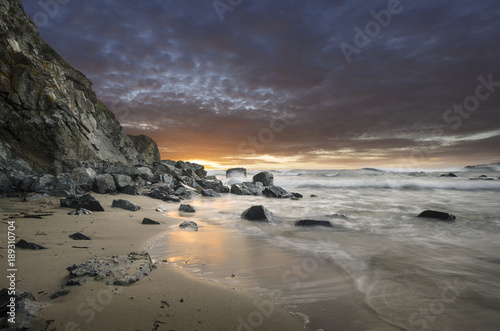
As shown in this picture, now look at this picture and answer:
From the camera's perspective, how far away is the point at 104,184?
9273 mm

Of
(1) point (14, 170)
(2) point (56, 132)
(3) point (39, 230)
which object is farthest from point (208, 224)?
(2) point (56, 132)

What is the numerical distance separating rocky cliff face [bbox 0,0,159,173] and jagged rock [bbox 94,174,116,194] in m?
3.02

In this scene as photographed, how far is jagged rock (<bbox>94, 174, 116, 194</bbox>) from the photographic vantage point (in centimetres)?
916

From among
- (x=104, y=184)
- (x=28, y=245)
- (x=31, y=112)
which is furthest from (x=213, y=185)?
(x=28, y=245)

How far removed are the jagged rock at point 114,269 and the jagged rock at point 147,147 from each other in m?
27.4

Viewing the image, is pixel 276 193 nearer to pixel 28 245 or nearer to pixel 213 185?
pixel 213 185

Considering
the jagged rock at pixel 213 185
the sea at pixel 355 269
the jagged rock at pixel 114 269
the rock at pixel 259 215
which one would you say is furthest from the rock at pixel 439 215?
the jagged rock at pixel 213 185

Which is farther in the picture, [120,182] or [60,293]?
[120,182]

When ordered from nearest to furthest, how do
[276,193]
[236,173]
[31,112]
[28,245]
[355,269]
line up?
[28,245] → [355,269] → [31,112] → [276,193] → [236,173]

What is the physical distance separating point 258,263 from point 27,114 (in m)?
12.7

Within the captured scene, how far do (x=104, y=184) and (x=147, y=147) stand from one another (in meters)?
21.7

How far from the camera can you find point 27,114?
34.1 feet

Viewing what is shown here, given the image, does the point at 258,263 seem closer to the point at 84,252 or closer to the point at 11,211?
the point at 84,252

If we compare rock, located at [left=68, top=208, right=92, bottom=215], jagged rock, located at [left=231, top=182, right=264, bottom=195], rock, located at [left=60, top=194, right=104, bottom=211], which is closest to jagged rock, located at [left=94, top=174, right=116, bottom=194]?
rock, located at [left=60, top=194, right=104, bottom=211]
